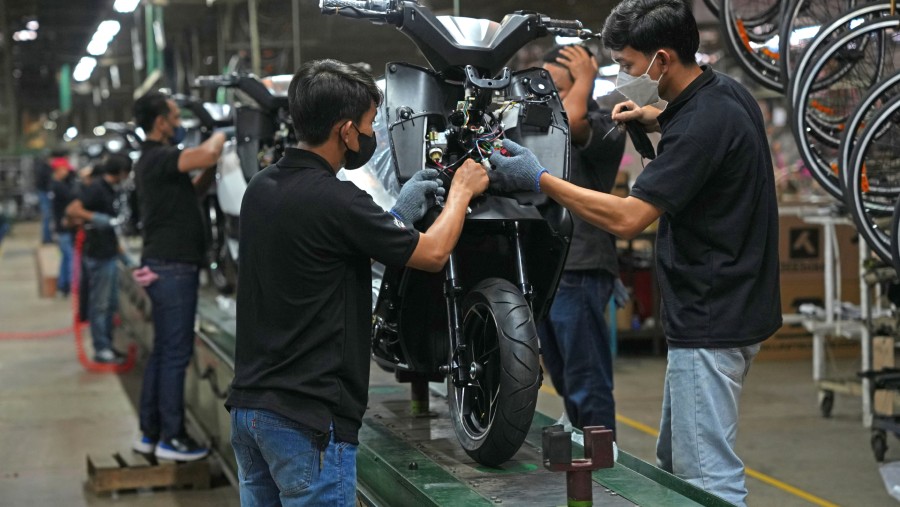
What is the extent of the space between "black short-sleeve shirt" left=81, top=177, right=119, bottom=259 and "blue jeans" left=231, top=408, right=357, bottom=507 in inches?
289

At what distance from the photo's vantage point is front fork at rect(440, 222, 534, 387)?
3.13 metres

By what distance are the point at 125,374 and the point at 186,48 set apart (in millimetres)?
3864

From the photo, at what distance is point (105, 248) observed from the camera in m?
9.43

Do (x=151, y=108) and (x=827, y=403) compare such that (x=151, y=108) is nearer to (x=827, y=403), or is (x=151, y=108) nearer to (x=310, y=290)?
(x=310, y=290)

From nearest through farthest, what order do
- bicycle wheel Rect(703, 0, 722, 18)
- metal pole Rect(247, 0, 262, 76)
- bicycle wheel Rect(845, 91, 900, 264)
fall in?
bicycle wheel Rect(845, 91, 900, 264) < bicycle wheel Rect(703, 0, 722, 18) < metal pole Rect(247, 0, 262, 76)

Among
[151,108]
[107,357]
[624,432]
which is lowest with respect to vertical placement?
[107,357]

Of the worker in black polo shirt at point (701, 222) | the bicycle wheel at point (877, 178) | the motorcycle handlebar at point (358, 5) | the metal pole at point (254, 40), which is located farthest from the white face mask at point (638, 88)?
the metal pole at point (254, 40)

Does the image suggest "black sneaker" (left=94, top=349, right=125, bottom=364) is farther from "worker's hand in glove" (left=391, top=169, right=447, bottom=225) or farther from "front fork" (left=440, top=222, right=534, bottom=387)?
Answer: "worker's hand in glove" (left=391, top=169, right=447, bottom=225)

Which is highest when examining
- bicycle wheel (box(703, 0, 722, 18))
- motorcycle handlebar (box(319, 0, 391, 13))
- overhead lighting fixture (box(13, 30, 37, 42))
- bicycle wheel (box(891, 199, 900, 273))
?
overhead lighting fixture (box(13, 30, 37, 42))

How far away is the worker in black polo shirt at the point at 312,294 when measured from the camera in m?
2.35

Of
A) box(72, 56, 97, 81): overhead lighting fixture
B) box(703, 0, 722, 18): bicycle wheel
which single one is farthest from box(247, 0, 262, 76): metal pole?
box(72, 56, 97, 81): overhead lighting fixture

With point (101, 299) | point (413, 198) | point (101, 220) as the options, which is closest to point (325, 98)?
point (413, 198)

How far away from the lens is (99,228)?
9.30 metres

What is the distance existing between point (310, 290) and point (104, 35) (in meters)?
14.7
